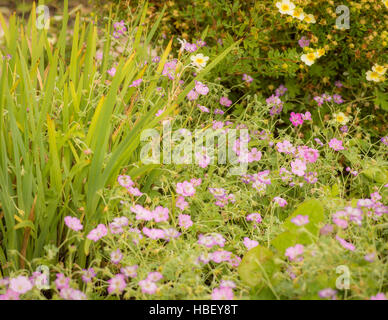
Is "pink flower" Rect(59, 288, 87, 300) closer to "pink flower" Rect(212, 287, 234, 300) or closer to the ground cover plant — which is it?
the ground cover plant

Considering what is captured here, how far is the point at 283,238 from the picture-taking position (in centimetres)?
157

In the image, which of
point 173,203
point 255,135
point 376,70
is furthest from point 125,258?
point 376,70

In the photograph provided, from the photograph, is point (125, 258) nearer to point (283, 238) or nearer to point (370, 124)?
point (283, 238)

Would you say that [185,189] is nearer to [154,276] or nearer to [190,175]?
[190,175]

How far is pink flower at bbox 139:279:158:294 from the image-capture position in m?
1.33

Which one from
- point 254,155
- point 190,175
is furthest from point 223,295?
point 254,155

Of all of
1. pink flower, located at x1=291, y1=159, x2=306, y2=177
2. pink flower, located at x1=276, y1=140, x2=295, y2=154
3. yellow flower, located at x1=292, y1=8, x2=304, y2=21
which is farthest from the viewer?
yellow flower, located at x1=292, y1=8, x2=304, y2=21

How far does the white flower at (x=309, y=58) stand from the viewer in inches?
98.8

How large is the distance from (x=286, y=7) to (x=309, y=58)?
0.90 ft

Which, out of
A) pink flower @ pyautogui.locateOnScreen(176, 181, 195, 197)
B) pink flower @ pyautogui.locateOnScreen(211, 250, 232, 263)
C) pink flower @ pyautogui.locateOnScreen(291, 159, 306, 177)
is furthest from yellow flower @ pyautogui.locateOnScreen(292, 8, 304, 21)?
pink flower @ pyautogui.locateOnScreen(211, 250, 232, 263)

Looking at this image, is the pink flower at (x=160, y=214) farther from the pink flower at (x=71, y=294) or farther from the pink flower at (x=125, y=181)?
the pink flower at (x=71, y=294)

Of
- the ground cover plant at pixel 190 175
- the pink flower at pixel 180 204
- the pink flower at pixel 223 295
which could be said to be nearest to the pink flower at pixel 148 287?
the ground cover plant at pixel 190 175

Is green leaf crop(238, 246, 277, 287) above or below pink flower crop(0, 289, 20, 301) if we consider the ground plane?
above
